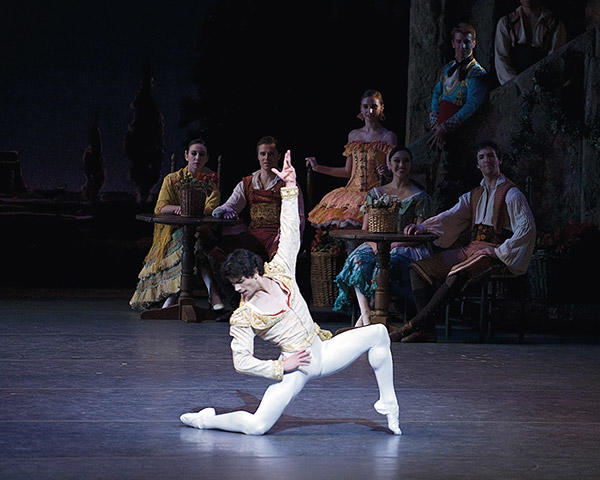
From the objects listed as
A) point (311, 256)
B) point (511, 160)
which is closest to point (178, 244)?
point (311, 256)

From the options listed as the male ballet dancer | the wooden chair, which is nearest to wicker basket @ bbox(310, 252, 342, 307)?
the wooden chair

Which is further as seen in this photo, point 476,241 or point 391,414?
point 476,241

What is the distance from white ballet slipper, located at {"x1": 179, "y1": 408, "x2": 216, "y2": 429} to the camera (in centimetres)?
421

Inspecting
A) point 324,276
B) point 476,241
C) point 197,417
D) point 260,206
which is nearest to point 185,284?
point 260,206

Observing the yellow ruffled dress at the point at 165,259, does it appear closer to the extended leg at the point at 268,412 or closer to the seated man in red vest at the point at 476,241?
the seated man in red vest at the point at 476,241

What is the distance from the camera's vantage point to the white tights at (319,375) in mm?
4125

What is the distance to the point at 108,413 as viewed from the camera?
451cm

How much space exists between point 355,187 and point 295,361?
4.01 m

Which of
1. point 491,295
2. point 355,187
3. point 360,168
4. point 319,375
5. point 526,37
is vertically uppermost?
point 526,37

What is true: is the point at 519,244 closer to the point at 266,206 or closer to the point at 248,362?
the point at 266,206

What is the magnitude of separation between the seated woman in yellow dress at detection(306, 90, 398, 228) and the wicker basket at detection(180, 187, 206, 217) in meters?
0.92

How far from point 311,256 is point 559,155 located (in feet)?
6.75

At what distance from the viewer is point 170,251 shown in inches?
318

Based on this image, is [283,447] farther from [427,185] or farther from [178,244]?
[427,185]
